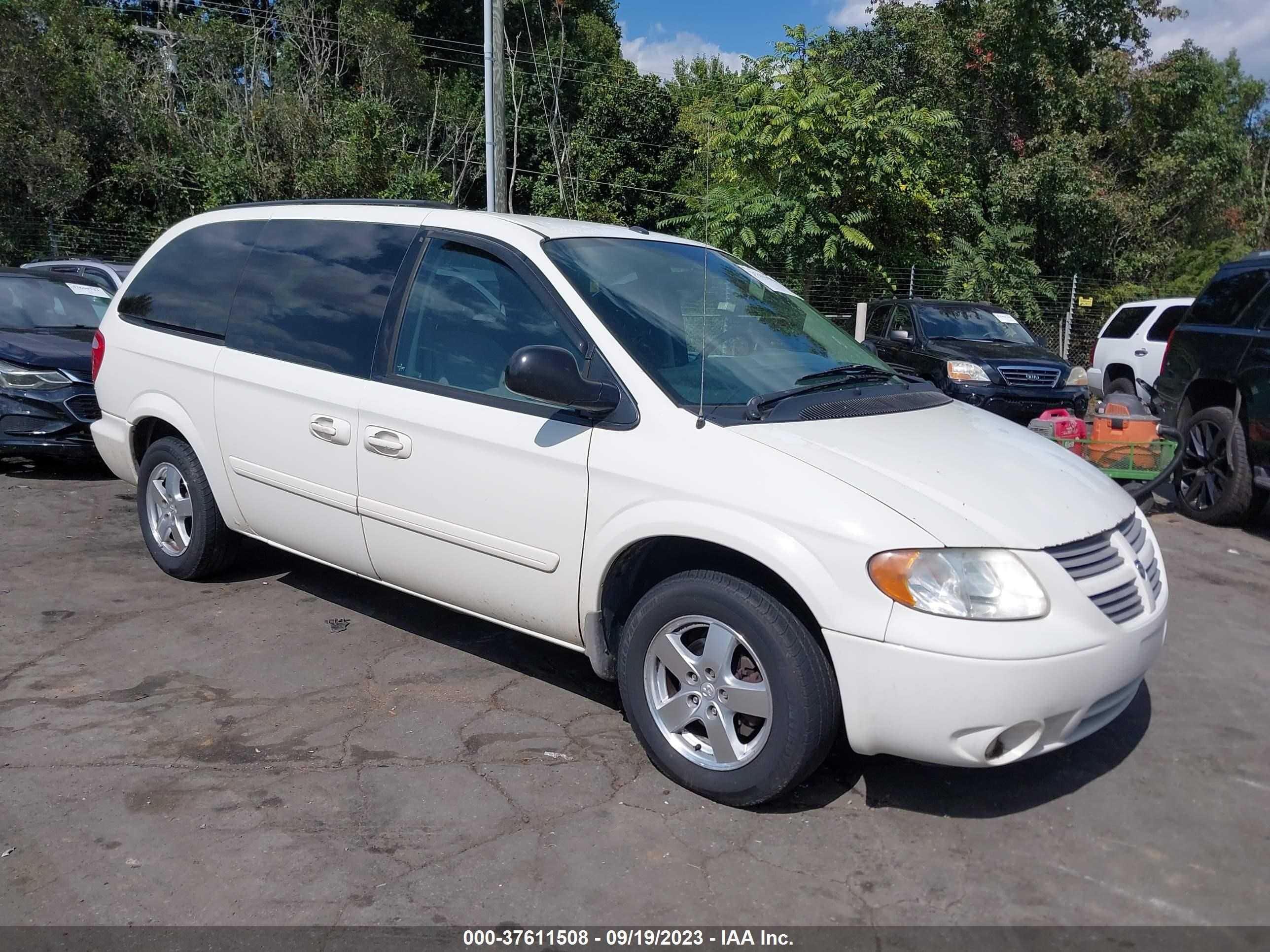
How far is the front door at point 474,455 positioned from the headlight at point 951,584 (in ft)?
3.65

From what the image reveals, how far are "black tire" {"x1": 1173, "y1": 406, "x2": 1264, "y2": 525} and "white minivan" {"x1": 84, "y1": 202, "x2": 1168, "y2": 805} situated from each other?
4018 mm

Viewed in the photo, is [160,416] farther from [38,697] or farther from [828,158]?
[828,158]

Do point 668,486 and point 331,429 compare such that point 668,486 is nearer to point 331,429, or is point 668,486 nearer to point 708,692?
point 708,692

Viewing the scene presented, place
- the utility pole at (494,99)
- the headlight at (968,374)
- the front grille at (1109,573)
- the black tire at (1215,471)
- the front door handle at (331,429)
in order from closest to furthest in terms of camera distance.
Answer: the front grille at (1109,573), the front door handle at (331,429), the black tire at (1215,471), the headlight at (968,374), the utility pole at (494,99)

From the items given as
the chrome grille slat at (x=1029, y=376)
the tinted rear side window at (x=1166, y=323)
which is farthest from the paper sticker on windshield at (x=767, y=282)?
the tinted rear side window at (x=1166, y=323)

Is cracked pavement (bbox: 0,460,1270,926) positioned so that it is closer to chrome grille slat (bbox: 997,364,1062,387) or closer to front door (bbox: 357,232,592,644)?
front door (bbox: 357,232,592,644)

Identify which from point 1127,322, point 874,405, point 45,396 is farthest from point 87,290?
point 1127,322

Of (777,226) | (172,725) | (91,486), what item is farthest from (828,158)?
(172,725)

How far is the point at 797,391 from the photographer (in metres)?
3.79

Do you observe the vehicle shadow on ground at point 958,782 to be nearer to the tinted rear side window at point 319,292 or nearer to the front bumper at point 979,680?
the front bumper at point 979,680

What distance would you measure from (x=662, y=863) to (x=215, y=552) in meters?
3.24

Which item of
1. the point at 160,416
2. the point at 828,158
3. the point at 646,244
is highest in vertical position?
the point at 828,158

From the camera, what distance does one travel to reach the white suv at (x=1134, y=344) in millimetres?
12672

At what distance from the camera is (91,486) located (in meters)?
7.97
